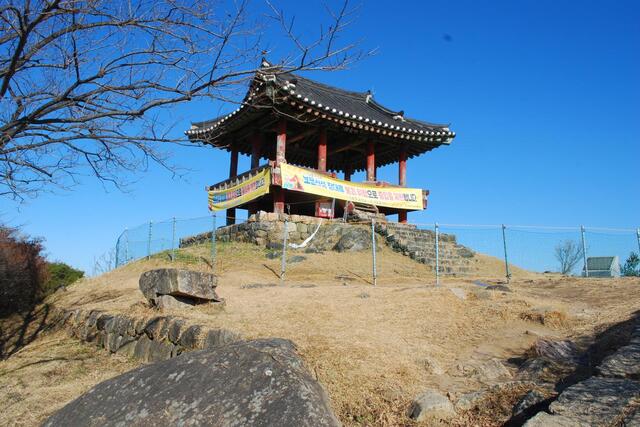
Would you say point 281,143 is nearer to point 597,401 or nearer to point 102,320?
point 102,320

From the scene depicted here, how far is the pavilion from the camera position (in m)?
16.6

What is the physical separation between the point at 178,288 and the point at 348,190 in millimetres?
11004

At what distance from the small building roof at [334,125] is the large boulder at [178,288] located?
8378 millimetres

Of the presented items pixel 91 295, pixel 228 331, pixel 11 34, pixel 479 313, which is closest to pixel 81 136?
pixel 11 34

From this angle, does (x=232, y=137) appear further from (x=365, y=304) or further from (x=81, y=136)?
(x=81, y=136)

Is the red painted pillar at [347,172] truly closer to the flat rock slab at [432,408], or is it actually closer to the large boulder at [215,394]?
the flat rock slab at [432,408]

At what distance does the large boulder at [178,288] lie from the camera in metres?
7.86

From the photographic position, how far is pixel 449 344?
6137 mm

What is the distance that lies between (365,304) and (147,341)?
144 inches

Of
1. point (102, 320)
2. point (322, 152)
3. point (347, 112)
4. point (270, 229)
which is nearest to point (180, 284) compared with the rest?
point (102, 320)

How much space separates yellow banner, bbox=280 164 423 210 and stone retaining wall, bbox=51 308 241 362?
310 inches

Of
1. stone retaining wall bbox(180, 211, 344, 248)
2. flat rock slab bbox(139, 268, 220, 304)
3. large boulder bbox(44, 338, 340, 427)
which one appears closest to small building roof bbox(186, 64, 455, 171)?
stone retaining wall bbox(180, 211, 344, 248)

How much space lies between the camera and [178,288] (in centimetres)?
779

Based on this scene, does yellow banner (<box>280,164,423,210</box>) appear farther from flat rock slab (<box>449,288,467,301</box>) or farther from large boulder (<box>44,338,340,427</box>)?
large boulder (<box>44,338,340,427</box>)
